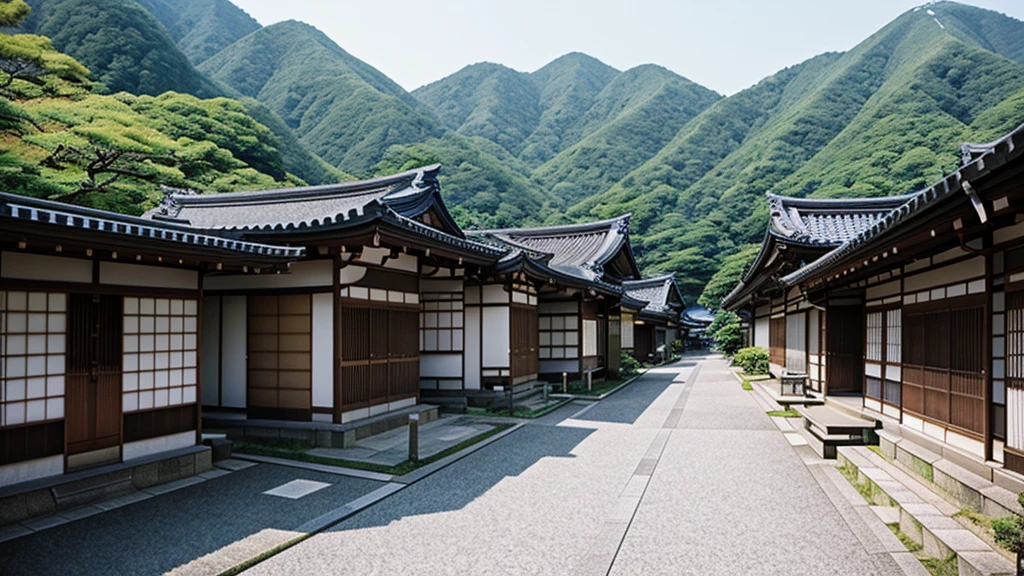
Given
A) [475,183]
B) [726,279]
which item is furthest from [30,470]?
[475,183]

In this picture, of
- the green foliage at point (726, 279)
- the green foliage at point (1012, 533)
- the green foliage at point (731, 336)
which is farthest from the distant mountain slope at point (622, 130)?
the green foliage at point (1012, 533)

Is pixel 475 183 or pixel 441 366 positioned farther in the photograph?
pixel 475 183

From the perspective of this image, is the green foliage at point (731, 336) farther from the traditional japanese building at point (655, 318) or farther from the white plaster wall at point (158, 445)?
the white plaster wall at point (158, 445)

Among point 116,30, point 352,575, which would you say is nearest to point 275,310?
point 352,575

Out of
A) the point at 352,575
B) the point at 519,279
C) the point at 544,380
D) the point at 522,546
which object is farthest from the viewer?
the point at 544,380

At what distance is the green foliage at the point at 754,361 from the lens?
83.0 feet

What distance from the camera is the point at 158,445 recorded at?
8.36 meters

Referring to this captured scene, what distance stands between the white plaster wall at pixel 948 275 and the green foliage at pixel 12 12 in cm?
3442

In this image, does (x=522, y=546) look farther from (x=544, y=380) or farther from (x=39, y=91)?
(x=39, y=91)

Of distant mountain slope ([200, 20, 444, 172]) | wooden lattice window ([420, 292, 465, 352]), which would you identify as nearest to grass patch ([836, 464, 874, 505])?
wooden lattice window ([420, 292, 465, 352])

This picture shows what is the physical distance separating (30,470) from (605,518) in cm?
687

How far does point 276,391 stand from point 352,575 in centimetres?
636

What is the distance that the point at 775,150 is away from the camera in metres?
72.4

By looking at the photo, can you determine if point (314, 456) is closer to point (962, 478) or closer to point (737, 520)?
point (737, 520)
